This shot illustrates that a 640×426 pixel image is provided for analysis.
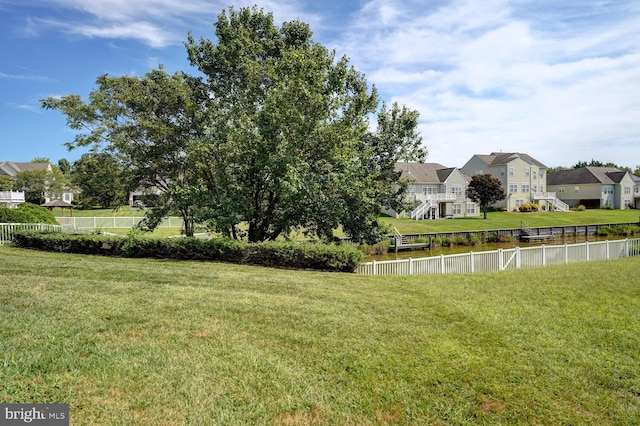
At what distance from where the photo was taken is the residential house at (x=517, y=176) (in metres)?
54.6

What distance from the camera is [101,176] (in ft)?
52.6

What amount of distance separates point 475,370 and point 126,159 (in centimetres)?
1558

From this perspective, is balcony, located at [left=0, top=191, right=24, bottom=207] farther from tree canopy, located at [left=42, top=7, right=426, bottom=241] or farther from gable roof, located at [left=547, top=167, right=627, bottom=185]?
gable roof, located at [left=547, top=167, right=627, bottom=185]

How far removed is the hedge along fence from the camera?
38.8 feet

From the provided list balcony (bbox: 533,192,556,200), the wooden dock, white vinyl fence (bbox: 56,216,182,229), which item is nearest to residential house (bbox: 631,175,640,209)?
balcony (bbox: 533,192,556,200)

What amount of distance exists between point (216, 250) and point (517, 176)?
2082 inches

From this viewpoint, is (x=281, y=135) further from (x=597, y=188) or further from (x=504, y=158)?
(x=597, y=188)

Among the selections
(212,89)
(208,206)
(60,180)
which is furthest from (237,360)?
(60,180)

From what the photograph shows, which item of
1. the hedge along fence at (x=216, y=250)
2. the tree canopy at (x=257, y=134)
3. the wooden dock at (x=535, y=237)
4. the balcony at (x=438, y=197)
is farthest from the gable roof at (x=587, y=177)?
the hedge along fence at (x=216, y=250)

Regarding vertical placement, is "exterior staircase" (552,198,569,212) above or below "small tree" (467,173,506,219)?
below

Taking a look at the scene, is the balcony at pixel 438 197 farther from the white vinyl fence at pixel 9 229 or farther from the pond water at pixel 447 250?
the white vinyl fence at pixel 9 229

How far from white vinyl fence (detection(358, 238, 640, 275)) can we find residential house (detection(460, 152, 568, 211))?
129 feet

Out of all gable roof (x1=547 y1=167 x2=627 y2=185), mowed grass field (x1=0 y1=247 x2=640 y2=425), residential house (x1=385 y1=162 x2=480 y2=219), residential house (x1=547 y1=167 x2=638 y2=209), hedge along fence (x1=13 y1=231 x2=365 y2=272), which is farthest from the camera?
gable roof (x1=547 y1=167 x2=627 y2=185)

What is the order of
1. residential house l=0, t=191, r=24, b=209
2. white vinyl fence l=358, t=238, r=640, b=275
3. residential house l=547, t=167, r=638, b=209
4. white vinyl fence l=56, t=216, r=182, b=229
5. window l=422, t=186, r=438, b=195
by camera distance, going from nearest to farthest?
white vinyl fence l=358, t=238, r=640, b=275, white vinyl fence l=56, t=216, r=182, b=229, residential house l=0, t=191, r=24, b=209, window l=422, t=186, r=438, b=195, residential house l=547, t=167, r=638, b=209
